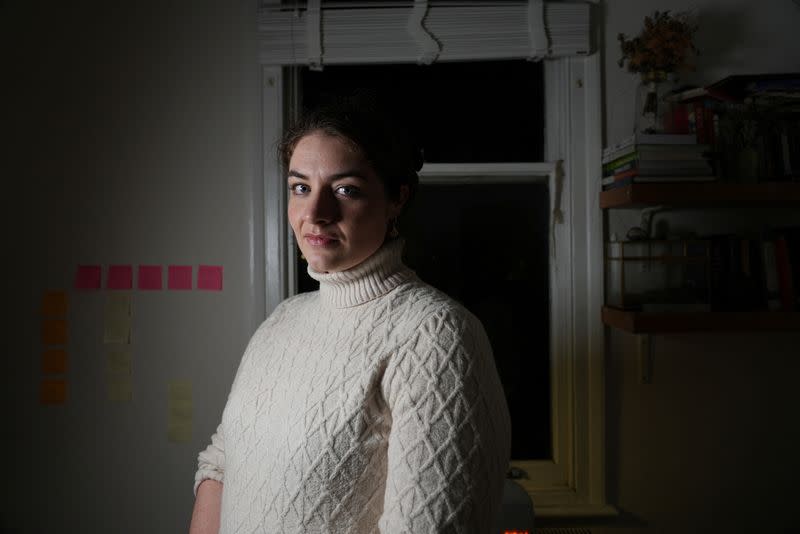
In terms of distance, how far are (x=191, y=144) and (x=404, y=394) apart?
4.52 feet

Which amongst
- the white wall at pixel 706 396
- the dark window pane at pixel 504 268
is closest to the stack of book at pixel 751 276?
the white wall at pixel 706 396

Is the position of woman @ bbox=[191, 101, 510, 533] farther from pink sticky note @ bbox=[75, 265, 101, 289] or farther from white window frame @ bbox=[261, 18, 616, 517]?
pink sticky note @ bbox=[75, 265, 101, 289]

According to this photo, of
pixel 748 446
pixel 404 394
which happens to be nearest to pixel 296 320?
pixel 404 394

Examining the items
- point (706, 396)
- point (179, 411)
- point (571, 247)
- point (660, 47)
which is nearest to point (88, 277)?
point (179, 411)

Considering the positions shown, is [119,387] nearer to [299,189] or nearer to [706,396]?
[299,189]

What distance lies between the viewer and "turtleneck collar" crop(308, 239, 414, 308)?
3.28 ft

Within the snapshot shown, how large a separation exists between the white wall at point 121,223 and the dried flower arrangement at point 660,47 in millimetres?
1155

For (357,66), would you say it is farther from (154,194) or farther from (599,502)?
(599,502)

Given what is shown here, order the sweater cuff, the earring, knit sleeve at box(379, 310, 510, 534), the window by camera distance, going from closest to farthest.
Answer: knit sleeve at box(379, 310, 510, 534), the earring, the sweater cuff, the window

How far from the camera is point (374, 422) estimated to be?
88 centimetres

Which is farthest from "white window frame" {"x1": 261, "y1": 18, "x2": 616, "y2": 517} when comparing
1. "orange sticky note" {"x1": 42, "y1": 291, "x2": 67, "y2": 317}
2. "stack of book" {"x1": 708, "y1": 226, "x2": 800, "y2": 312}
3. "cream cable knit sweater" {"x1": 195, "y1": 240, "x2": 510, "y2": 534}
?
"cream cable knit sweater" {"x1": 195, "y1": 240, "x2": 510, "y2": 534}

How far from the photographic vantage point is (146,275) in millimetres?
1904

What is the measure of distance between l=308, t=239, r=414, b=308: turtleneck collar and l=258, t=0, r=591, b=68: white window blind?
3.34 feet

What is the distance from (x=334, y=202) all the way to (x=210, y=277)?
1.08 meters
